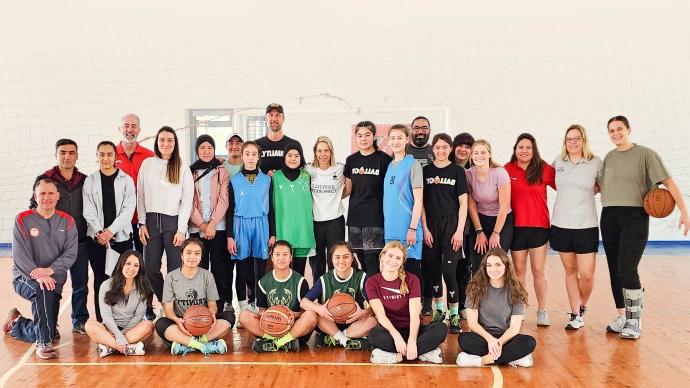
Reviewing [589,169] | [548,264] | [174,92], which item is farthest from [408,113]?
[589,169]

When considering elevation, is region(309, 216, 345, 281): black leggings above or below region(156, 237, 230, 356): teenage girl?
above

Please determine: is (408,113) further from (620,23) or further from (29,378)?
(29,378)

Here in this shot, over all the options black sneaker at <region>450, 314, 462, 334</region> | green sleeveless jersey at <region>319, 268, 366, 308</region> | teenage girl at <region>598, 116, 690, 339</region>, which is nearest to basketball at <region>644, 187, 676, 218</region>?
teenage girl at <region>598, 116, 690, 339</region>

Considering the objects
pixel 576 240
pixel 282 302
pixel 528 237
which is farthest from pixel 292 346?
pixel 576 240

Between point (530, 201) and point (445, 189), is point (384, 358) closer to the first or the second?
point (445, 189)

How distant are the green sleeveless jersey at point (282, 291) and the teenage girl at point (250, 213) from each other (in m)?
0.47

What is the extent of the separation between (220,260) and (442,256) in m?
1.70

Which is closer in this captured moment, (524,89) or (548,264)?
(548,264)

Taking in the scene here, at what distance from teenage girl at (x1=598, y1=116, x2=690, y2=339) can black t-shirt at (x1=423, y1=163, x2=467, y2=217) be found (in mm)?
1046

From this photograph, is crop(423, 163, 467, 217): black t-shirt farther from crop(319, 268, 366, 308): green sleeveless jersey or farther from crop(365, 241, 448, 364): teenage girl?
crop(319, 268, 366, 308): green sleeveless jersey

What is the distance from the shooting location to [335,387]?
3.29 meters

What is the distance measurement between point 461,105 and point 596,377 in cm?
584

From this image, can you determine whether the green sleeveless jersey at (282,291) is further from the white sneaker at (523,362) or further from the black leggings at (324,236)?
the white sneaker at (523,362)

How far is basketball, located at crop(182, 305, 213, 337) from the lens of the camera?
154 inches
